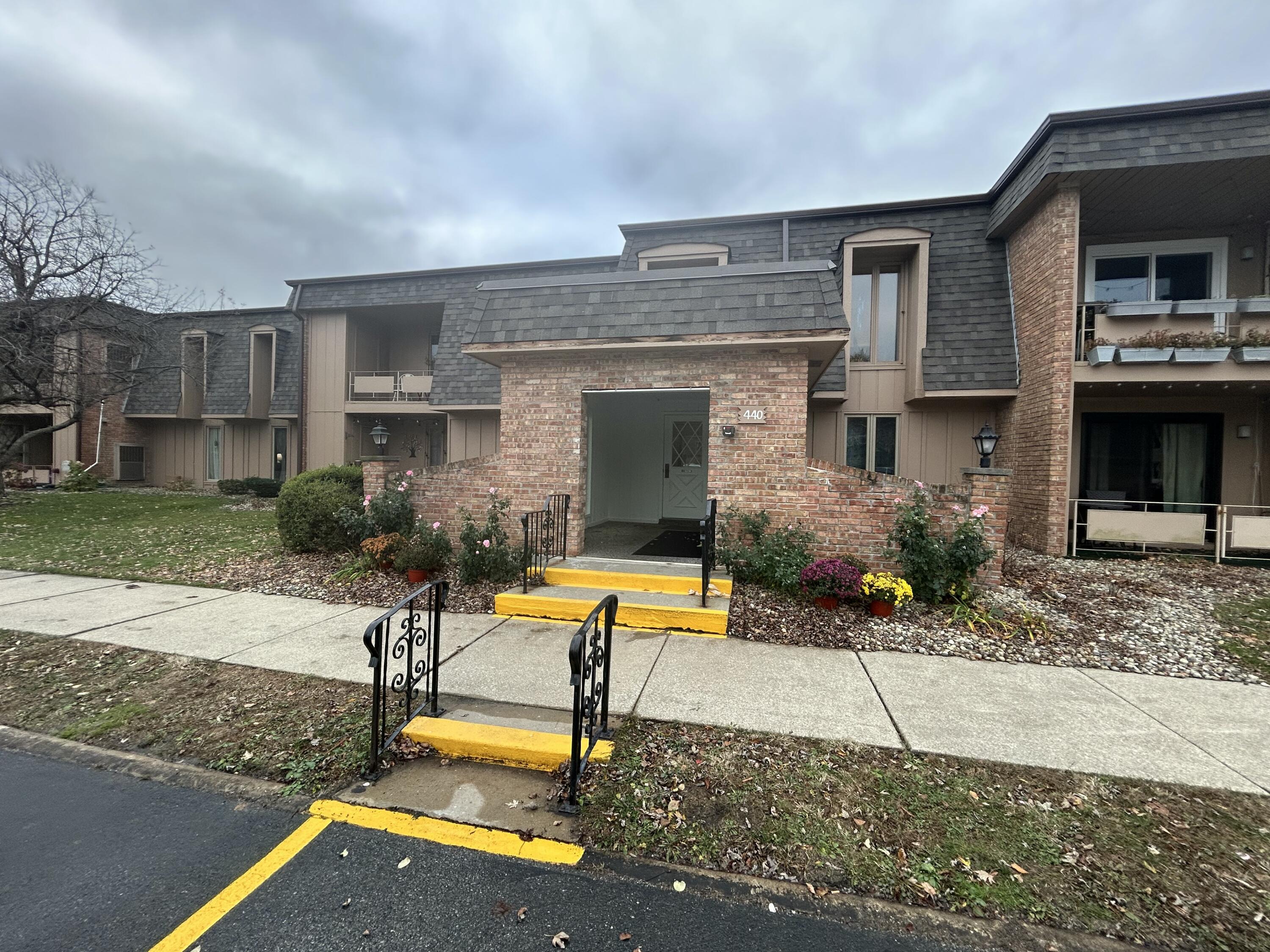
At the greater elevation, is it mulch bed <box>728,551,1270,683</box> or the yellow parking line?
mulch bed <box>728,551,1270,683</box>

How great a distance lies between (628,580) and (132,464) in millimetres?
20944

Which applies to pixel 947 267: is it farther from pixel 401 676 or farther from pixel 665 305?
pixel 401 676

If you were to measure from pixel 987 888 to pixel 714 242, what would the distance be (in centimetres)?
1078

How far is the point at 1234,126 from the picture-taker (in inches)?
290

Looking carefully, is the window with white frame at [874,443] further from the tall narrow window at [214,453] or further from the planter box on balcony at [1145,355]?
the tall narrow window at [214,453]

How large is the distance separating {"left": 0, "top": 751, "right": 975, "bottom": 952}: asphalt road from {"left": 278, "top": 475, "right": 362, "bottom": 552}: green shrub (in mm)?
5522

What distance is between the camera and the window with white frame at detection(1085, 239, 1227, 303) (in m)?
9.45

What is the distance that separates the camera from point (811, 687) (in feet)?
13.1

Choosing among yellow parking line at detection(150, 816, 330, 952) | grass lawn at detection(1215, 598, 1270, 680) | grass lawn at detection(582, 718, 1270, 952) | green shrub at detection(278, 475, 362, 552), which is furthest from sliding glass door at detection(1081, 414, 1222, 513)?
green shrub at detection(278, 475, 362, 552)

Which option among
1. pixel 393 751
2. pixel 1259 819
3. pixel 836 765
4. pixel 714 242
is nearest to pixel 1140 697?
pixel 1259 819

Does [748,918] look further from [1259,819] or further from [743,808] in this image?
[1259,819]

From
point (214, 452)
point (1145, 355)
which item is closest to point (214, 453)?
point (214, 452)

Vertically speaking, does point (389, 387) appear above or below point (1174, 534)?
above

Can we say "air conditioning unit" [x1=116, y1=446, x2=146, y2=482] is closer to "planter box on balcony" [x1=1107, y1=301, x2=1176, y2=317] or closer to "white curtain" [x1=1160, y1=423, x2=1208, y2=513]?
"planter box on balcony" [x1=1107, y1=301, x2=1176, y2=317]
